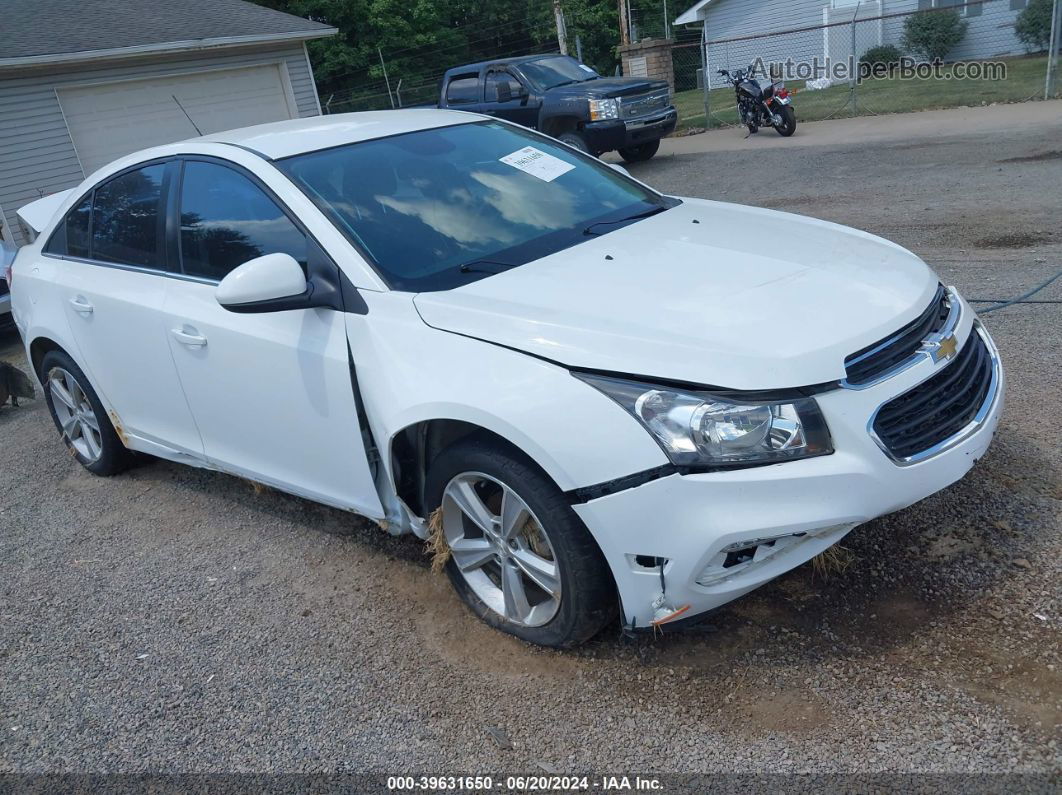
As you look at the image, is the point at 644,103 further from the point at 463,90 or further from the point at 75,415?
the point at 75,415

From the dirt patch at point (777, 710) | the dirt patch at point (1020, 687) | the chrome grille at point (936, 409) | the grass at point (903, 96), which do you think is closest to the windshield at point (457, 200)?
the chrome grille at point (936, 409)

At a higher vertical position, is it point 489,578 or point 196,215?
point 196,215

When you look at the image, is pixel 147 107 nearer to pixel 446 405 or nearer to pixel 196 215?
pixel 196 215

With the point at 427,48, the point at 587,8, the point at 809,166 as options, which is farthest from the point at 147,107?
the point at 587,8

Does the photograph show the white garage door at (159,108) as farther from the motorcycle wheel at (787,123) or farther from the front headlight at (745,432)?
the front headlight at (745,432)

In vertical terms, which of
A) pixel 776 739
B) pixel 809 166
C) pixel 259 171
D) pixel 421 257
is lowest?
pixel 809 166

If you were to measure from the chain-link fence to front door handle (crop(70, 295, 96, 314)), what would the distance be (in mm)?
15446

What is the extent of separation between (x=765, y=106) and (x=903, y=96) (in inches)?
170

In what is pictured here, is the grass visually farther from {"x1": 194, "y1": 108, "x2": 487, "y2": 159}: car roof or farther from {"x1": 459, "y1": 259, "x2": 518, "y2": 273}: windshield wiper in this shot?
{"x1": 459, "y1": 259, "x2": 518, "y2": 273}: windshield wiper

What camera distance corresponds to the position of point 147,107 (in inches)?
607

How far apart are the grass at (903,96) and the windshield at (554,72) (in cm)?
505

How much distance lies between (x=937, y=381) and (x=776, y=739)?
3.97 ft

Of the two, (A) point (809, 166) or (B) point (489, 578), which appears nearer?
(B) point (489, 578)

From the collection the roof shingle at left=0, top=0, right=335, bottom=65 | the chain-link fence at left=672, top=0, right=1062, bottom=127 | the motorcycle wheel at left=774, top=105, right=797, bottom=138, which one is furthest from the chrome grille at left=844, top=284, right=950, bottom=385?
the chain-link fence at left=672, top=0, right=1062, bottom=127
